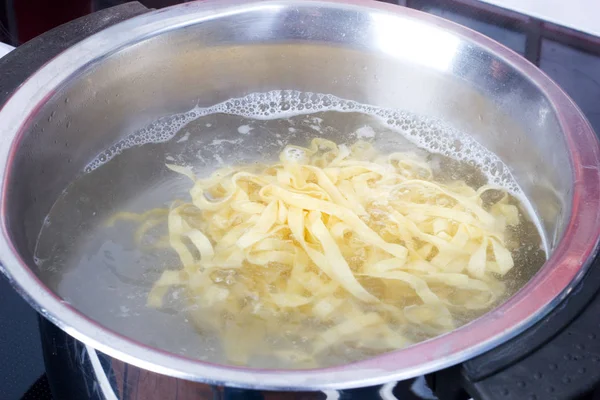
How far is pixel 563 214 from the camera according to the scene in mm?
1021

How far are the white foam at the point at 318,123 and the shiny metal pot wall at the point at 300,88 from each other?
2cm

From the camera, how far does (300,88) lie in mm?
1486

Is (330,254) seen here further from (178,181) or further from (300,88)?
(300,88)

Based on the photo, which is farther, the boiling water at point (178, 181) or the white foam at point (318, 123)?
the white foam at point (318, 123)

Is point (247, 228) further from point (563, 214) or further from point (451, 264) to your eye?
point (563, 214)

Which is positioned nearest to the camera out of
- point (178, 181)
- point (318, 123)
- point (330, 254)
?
point (330, 254)

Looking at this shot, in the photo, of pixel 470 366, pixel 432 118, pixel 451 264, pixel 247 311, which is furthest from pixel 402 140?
pixel 470 366

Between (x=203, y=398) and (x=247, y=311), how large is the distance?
334 mm

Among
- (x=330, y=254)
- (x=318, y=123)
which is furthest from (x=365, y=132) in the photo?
(x=330, y=254)

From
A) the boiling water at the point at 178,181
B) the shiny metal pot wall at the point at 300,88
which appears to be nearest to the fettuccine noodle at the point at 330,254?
the boiling water at the point at 178,181

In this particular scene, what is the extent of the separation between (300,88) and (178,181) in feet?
1.17

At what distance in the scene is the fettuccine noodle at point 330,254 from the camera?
1.01m

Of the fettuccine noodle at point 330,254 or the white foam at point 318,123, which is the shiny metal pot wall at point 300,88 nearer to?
the white foam at point 318,123

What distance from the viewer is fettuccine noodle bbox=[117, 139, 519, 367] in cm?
101
